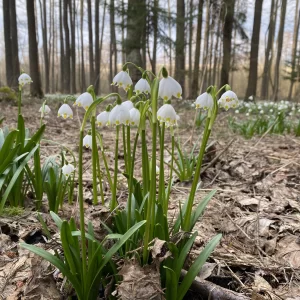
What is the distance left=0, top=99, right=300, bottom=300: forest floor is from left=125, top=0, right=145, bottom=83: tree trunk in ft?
20.1

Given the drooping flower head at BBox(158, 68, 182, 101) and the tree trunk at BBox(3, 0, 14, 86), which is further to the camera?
the tree trunk at BBox(3, 0, 14, 86)

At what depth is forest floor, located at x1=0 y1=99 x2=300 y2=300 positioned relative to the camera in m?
1.28

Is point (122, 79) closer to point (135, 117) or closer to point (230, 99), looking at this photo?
point (135, 117)

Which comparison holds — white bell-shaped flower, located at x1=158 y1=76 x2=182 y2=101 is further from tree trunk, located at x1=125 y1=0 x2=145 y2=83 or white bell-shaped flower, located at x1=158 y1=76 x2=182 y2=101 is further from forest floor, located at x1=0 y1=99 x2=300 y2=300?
tree trunk, located at x1=125 y1=0 x2=145 y2=83

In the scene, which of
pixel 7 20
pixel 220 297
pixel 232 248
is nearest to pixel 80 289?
pixel 220 297

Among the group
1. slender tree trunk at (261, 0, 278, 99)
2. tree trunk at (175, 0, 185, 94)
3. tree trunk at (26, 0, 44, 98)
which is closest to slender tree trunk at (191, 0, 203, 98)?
tree trunk at (175, 0, 185, 94)

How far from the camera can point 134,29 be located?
887 cm

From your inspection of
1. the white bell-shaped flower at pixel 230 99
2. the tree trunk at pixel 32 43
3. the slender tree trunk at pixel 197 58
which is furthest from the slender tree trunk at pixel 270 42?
the white bell-shaped flower at pixel 230 99

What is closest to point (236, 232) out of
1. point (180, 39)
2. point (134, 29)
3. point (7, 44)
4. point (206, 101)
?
point (206, 101)

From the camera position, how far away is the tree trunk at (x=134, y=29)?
863cm

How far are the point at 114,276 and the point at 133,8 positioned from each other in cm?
860

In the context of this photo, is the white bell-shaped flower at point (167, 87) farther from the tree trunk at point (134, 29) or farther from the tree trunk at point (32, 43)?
the tree trunk at point (32, 43)

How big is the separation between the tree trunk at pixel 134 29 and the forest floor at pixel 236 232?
241 inches

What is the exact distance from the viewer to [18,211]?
6.27 ft
